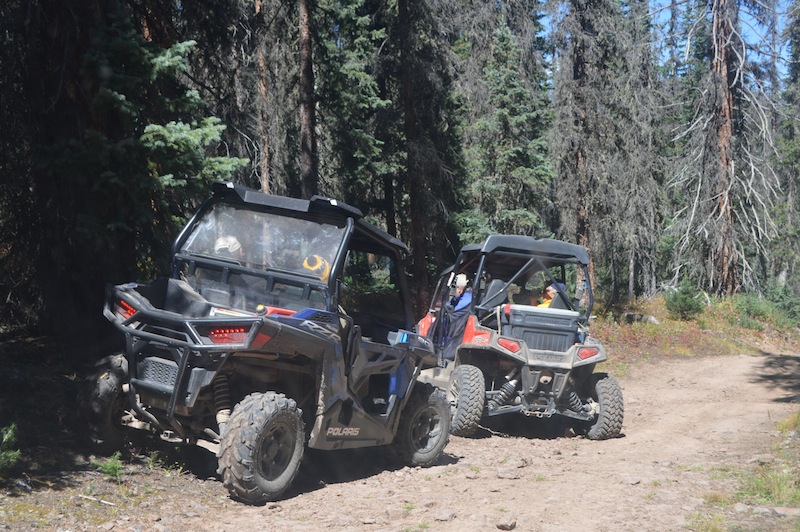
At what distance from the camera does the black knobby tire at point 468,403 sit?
1100 cm

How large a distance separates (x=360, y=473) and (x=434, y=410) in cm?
109

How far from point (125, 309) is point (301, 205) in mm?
1900

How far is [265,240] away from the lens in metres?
7.80

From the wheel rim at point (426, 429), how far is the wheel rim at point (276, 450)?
7.12 feet

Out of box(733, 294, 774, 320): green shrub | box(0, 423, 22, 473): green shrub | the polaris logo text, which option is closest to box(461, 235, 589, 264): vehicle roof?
the polaris logo text

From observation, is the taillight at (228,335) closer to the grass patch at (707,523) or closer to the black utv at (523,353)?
the grass patch at (707,523)

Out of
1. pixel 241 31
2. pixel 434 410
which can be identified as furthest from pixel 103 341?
pixel 241 31

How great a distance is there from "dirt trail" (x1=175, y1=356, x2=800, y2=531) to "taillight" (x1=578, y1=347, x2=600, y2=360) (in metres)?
1.20

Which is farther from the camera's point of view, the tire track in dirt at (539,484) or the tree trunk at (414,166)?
the tree trunk at (414,166)

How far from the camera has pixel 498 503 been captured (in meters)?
7.32

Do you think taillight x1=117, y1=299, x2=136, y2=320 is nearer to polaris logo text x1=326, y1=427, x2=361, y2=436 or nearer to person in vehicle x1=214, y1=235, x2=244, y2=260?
person in vehicle x1=214, y1=235, x2=244, y2=260

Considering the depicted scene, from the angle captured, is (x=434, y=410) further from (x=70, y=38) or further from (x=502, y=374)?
(x=70, y=38)

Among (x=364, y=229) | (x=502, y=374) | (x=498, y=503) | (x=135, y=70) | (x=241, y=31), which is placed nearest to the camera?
(x=498, y=503)

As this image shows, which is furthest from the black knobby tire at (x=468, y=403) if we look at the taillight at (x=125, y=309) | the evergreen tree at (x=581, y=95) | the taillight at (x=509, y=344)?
the evergreen tree at (x=581, y=95)
